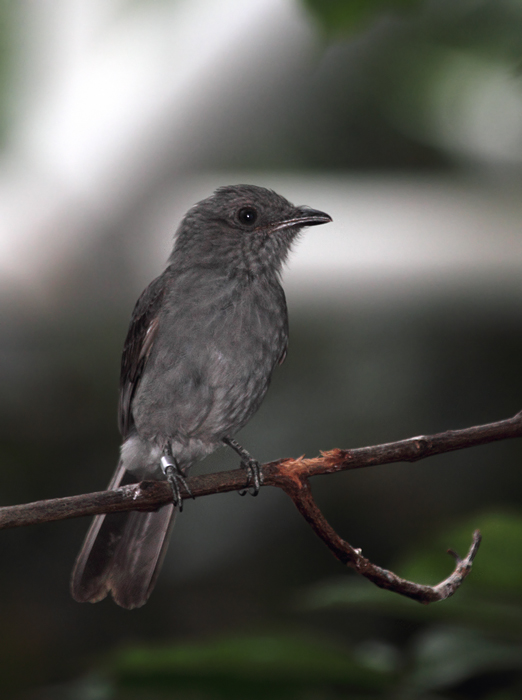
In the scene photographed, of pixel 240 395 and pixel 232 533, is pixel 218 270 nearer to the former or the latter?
pixel 240 395

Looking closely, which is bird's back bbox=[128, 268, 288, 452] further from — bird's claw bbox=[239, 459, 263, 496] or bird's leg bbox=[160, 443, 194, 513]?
bird's claw bbox=[239, 459, 263, 496]

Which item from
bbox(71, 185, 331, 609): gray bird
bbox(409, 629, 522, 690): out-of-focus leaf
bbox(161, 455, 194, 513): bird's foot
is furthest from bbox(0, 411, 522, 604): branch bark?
bbox(409, 629, 522, 690): out-of-focus leaf

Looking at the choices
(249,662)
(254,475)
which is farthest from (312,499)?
(249,662)

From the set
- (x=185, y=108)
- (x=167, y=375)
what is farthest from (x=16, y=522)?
(x=185, y=108)

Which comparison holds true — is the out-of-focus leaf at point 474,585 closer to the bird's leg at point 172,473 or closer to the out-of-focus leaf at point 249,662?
the out-of-focus leaf at point 249,662

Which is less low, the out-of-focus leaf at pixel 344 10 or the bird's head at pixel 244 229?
the out-of-focus leaf at pixel 344 10

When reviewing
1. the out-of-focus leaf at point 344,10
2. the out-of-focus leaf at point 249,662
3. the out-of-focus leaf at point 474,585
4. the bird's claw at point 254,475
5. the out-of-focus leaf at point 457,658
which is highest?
the out-of-focus leaf at point 344,10

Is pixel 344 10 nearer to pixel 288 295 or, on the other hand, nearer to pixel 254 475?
pixel 254 475

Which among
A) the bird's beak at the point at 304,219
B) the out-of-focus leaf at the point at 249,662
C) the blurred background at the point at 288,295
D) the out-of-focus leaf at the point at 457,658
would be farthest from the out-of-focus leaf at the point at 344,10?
the blurred background at the point at 288,295
